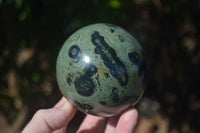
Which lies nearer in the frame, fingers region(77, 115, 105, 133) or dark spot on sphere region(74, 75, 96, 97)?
dark spot on sphere region(74, 75, 96, 97)

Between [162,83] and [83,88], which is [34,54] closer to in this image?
[83,88]

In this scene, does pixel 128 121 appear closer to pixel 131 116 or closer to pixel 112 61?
pixel 131 116

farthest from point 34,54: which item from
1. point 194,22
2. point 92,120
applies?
point 194,22

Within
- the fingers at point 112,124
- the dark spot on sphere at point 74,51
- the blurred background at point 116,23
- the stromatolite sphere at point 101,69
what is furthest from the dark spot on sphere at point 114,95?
the blurred background at point 116,23

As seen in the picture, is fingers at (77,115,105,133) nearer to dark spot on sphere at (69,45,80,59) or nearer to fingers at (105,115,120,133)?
fingers at (105,115,120,133)

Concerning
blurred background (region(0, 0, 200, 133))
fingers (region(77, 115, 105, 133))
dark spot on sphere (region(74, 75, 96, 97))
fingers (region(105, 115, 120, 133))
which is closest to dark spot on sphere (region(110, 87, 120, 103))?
dark spot on sphere (region(74, 75, 96, 97))

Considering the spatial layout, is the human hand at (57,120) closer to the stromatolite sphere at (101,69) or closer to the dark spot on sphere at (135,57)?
the stromatolite sphere at (101,69)

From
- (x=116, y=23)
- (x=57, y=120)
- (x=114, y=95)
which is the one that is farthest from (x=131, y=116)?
(x=116, y=23)

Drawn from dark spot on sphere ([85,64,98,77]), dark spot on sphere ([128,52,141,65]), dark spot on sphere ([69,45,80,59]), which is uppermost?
dark spot on sphere ([69,45,80,59])

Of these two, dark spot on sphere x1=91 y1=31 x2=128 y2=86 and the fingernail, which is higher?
dark spot on sphere x1=91 y1=31 x2=128 y2=86
